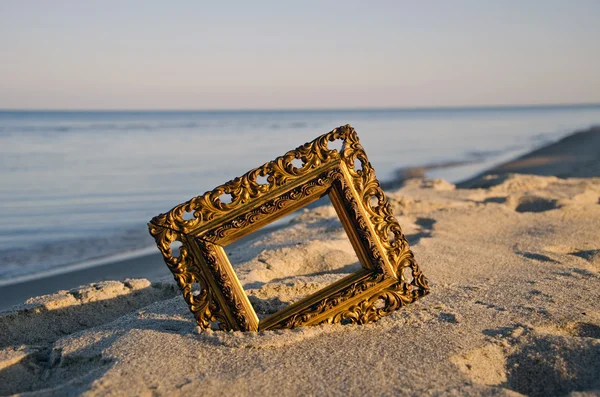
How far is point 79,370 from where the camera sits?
2.56 meters

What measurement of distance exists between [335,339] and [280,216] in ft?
1.98

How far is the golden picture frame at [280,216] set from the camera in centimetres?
266

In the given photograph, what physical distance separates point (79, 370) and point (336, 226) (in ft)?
10.8

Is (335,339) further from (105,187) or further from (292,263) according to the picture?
(105,187)

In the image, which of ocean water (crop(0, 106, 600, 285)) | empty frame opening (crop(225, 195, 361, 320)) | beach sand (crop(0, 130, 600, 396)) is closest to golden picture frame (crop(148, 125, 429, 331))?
beach sand (crop(0, 130, 600, 396))

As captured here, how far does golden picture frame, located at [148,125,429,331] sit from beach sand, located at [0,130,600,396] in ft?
0.30

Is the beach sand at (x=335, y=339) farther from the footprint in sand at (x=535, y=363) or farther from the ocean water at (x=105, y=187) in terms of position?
the ocean water at (x=105, y=187)

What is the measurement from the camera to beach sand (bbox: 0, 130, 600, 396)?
2281 millimetres

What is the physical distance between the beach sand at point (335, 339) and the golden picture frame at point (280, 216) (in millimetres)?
91

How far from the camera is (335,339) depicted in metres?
2.64

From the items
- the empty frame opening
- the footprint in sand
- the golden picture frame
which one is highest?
the golden picture frame

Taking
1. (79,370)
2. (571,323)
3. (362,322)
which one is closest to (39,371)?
(79,370)

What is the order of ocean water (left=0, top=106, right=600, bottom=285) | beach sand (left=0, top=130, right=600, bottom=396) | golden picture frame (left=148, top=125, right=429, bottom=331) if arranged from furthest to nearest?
ocean water (left=0, top=106, right=600, bottom=285) < golden picture frame (left=148, top=125, right=429, bottom=331) < beach sand (left=0, top=130, right=600, bottom=396)

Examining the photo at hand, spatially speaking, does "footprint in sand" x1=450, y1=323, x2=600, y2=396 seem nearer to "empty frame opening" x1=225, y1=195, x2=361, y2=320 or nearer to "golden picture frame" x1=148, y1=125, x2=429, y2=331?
"golden picture frame" x1=148, y1=125, x2=429, y2=331
